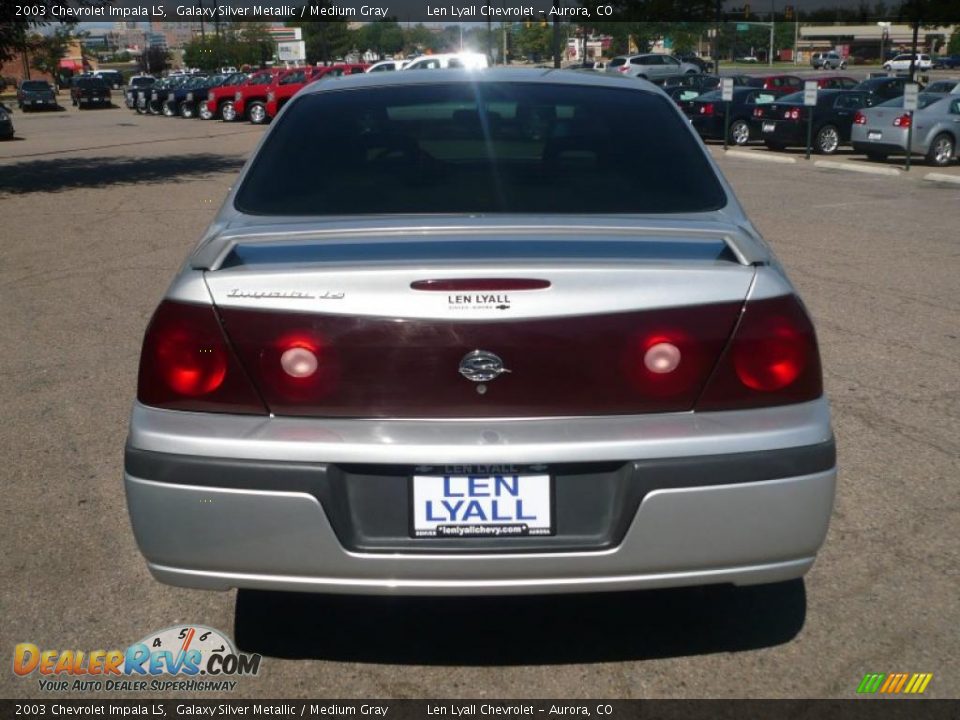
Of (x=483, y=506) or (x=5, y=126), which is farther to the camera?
(x=5, y=126)

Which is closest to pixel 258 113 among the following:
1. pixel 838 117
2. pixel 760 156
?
pixel 760 156

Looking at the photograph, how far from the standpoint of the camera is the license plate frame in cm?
289

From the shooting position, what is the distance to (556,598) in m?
3.85

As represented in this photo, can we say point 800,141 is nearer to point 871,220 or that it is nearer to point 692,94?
point 692,94

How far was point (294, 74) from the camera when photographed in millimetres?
37750

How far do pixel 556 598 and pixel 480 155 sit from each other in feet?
5.12

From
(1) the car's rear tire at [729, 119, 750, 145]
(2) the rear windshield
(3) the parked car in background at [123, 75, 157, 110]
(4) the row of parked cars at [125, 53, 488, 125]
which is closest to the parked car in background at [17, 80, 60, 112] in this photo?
(3) the parked car in background at [123, 75, 157, 110]

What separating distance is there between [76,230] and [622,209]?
11035mm

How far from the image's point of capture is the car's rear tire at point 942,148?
20234 millimetres

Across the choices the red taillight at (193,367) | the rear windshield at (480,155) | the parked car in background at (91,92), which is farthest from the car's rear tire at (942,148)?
the parked car in background at (91,92)

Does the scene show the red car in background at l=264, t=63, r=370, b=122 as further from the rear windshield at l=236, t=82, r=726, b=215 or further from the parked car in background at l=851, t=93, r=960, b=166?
the rear windshield at l=236, t=82, r=726, b=215

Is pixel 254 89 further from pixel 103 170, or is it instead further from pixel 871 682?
pixel 871 682

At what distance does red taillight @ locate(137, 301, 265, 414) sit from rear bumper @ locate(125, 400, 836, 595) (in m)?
0.05
